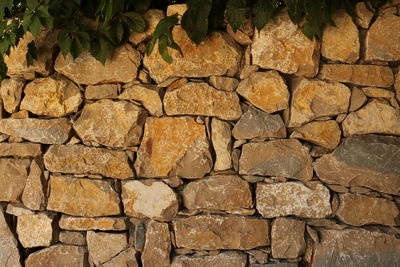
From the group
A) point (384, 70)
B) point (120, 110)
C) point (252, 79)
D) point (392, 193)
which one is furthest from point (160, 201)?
point (384, 70)

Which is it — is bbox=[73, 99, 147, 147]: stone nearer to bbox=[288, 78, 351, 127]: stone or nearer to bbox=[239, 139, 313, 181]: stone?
bbox=[239, 139, 313, 181]: stone

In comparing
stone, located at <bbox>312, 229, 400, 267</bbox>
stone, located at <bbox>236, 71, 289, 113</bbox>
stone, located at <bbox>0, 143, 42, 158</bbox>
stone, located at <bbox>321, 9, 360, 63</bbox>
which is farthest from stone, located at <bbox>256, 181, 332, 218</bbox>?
stone, located at <bbox>0, 143, 42, 158</bbox>

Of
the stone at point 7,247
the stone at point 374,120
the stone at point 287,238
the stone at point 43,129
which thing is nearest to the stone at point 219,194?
the stone at point 287,238

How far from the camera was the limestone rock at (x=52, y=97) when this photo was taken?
6.24ft

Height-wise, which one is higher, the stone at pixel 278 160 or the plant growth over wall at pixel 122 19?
the plant growth over wall at pixel 122 19

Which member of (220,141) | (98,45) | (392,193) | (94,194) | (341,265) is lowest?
(341,265)

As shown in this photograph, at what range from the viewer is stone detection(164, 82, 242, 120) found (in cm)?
181

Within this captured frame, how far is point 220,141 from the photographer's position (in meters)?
1.83

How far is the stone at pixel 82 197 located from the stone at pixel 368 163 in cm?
98

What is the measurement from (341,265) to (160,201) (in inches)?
32.8

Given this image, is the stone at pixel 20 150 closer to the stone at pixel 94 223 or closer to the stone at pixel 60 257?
the stone at pixel 94 223

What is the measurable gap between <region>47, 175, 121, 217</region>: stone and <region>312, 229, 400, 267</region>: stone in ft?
3.03

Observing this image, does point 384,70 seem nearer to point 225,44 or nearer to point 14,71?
point 225,44

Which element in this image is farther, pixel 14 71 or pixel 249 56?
pixel 14 71
